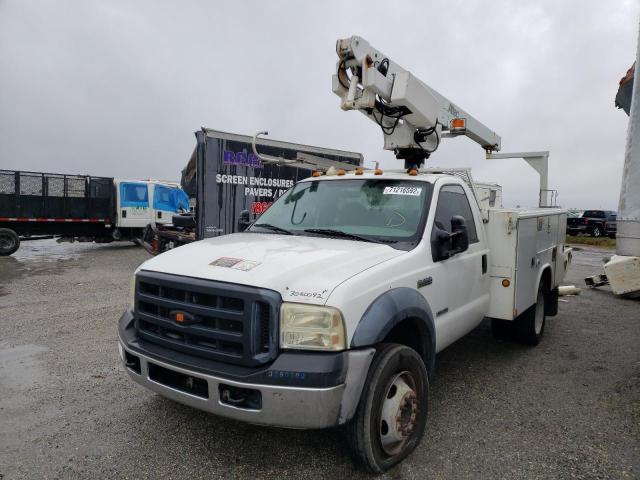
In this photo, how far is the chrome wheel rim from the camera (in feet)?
8.91

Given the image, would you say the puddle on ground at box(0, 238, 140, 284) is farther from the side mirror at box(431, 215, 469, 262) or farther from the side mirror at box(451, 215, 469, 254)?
the side mirror at box(451, 215, 469, 254)

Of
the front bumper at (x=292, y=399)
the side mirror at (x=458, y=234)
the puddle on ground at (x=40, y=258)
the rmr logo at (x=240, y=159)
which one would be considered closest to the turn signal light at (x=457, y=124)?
the side mirror at (x=458, y=234)

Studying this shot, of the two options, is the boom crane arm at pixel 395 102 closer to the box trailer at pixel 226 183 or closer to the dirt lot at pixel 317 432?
the dirt lot at pixel 317 432

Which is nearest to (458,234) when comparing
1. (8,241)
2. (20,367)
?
(20,367)

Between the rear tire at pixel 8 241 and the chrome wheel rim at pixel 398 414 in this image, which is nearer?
the chrome wheel rim at pixel 398 414

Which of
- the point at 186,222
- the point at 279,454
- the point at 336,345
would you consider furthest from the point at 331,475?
the point at 186,222

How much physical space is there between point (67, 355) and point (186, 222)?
1.91m

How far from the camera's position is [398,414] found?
2748 millimetres

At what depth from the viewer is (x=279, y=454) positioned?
2.95m

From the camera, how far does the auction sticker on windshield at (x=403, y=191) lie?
3.69 m

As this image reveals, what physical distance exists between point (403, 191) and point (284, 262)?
1.47 metres

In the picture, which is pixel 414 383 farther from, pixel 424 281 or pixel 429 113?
pixel 429 113

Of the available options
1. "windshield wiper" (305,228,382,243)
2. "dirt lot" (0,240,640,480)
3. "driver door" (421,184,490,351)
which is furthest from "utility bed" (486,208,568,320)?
"windshield wiper" (305,228,382,243)

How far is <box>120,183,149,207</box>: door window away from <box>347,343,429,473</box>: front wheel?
14.8 meters
